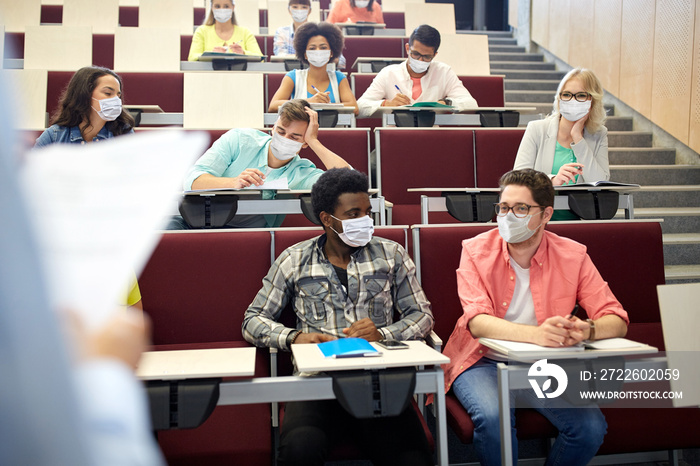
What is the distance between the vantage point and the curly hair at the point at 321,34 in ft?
12.4

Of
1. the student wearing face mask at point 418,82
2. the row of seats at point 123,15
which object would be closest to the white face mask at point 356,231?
the student wearing face mask at point 418,82

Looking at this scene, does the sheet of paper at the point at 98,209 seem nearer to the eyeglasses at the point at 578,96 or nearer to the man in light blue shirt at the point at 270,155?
the man in light blue shirt at the point at 270,155

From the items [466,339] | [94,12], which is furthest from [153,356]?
[94,12]

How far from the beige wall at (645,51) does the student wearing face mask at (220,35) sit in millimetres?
3030

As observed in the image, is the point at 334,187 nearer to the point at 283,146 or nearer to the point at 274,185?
the point at 274,185

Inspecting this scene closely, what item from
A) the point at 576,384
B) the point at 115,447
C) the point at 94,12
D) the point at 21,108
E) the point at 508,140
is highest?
the point at 94,12

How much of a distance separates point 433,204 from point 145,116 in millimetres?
1983

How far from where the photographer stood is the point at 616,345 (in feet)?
5.00

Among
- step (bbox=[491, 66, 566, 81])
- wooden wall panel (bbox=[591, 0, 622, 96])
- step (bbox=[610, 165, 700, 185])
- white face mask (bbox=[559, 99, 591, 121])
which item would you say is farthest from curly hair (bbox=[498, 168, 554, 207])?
step (bbox=[491, 66, 566, 81])

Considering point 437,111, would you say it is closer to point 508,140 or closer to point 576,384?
point 508,140

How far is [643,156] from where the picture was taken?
436 cm

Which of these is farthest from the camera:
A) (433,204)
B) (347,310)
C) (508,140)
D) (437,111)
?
(437,111)

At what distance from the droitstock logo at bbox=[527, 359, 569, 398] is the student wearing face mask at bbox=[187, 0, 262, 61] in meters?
3.68

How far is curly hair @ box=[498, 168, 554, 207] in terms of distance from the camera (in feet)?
6.12
